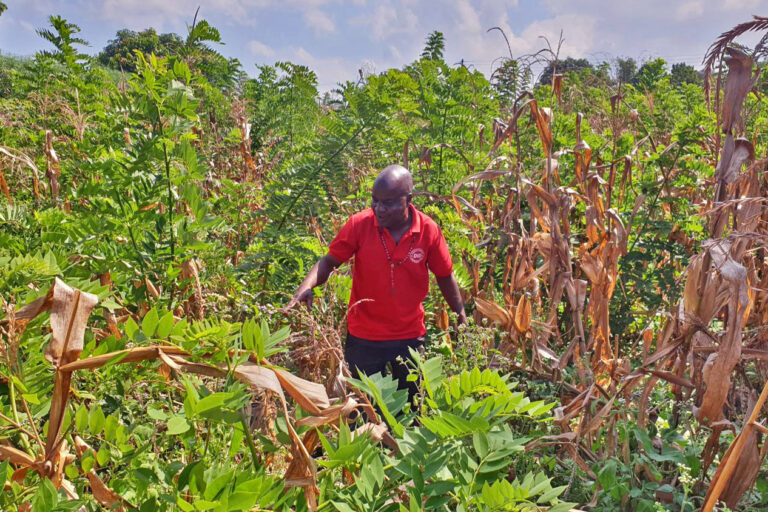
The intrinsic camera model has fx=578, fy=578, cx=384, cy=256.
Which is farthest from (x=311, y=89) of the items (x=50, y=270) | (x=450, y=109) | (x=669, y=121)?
(x=50, y=270)

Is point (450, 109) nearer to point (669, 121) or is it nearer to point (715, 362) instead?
point (669, 121)

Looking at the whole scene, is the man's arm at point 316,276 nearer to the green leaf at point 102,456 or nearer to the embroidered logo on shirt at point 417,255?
the embroidered logo on shirt at point 417,255

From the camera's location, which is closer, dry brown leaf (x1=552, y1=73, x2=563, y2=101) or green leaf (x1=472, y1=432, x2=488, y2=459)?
green leaf (x1=472, y1=432, x2=488, y2=459)

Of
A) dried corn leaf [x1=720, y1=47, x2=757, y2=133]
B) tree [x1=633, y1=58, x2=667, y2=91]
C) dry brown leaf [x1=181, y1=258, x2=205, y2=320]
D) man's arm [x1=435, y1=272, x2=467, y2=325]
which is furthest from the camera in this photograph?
tree [x1=633, y1=58, x2=667, y2=91]

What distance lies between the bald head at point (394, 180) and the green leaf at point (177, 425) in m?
2.17

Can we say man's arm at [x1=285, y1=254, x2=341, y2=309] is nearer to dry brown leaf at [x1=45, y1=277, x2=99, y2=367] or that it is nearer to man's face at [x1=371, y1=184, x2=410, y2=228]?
man's face at [x1=371, y1=184, x2=410, y2=228]

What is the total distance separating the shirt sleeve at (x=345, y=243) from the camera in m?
3.15

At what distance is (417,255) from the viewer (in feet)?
10.3

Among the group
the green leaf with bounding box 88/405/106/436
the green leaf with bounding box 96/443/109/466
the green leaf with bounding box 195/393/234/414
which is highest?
the green leaf with bounding box 195/393/234/414

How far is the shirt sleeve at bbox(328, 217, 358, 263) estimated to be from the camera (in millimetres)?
3148

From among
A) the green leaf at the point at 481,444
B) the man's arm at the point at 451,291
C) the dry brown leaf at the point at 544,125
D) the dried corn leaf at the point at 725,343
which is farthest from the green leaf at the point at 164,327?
the dry brown leaf at the point at 544,125

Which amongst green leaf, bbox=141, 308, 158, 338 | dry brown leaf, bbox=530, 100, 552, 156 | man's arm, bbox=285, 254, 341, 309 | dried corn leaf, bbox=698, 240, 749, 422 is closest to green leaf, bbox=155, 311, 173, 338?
green leaf, bbox=141, 308, 158, 338

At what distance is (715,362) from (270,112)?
715cm

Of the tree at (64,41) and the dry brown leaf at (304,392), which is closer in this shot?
the dry brown leaf at (304,392)
